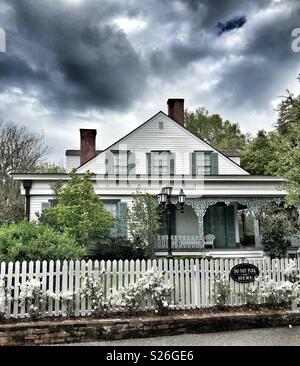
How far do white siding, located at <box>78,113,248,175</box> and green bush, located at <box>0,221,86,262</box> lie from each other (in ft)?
42.0

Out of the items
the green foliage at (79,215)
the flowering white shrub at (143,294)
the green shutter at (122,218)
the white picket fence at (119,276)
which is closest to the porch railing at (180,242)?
the green shutter at (122,218)

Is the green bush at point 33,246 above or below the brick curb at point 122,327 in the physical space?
above

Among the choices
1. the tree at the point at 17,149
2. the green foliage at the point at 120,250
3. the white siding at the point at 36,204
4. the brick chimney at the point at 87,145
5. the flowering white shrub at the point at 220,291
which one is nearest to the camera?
the flowering white shrub at the point at 220,291

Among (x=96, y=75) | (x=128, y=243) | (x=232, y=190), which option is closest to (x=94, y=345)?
(x=128, y=243)

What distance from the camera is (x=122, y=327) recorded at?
227 inches

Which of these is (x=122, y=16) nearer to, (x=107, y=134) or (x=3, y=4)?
(x=3, y=4)

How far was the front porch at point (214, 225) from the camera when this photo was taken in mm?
17219

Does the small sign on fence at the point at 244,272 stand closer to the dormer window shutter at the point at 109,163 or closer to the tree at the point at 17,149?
the dormer window shutter at the point at 109,163

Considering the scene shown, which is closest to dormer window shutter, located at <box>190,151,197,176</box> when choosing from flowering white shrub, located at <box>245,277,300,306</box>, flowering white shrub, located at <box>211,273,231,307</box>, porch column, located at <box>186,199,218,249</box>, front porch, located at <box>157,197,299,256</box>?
front porch, located at <box>157,197,299,256</box>

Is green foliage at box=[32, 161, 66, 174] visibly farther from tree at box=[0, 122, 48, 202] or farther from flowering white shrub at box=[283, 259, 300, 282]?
flowering white shrub at box=[283, 259, 300, 282]

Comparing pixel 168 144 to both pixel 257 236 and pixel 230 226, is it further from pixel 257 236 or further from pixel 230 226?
pixel 257 236

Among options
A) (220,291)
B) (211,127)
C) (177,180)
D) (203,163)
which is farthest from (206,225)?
Result: (211,127)

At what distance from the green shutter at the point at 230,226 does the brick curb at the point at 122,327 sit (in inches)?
508

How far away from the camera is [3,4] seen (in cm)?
979
